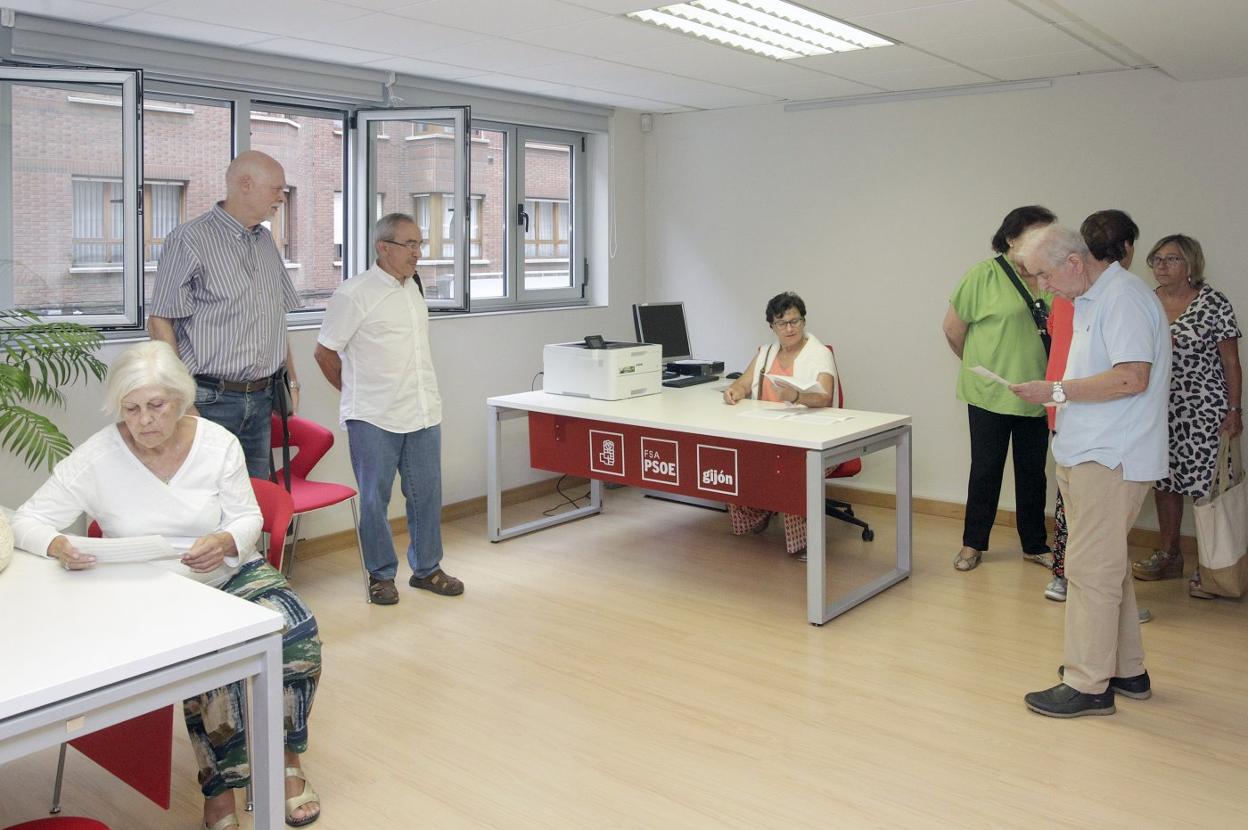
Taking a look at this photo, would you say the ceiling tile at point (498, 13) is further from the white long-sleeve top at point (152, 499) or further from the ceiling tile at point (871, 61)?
the white long-sleeve top at point (152, 499)

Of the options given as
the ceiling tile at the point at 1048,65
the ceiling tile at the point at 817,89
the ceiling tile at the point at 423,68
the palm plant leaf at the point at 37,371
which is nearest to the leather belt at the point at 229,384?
the palm plant leaf at the point at 37,371

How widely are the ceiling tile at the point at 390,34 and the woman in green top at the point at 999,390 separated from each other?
2404mm

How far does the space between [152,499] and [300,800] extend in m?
0.87

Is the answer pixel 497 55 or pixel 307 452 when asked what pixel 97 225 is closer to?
pixel 307 452

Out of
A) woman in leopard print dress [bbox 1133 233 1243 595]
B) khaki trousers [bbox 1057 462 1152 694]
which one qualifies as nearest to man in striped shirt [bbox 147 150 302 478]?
khaki trousers [bbox 1057 462 1152 694]

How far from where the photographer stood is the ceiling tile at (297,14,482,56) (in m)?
4.08

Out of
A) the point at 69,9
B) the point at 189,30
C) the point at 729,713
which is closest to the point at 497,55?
the point at 189,30

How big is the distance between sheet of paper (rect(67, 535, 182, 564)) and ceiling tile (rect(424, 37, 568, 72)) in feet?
8.88

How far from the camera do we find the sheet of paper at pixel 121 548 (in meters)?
2.40

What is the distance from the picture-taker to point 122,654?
6.25 feet

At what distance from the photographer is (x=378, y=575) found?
4496mm

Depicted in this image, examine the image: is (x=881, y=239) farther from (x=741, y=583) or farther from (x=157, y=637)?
(x=157, y=637)

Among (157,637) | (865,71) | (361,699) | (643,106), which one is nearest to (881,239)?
(865,71)

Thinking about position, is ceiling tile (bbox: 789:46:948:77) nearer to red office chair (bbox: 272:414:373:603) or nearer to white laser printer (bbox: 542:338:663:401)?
white laser printer (bbox: 542:338:663:401)
